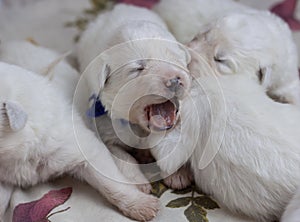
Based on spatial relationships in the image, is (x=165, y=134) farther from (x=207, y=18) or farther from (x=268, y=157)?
(x=207, y=18)

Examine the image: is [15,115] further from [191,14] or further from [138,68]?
[191,14]

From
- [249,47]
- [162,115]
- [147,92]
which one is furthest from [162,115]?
[249,47]

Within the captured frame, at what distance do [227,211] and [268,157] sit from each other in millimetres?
268

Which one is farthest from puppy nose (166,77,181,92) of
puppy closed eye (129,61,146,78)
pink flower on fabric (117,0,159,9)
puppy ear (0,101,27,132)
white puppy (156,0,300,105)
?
pink flower on fabric (117,0,159,9)

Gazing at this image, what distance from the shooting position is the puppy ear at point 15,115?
69.2 inches

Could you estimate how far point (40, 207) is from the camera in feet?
6.46

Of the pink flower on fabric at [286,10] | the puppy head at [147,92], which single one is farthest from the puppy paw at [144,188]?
the pink flower on fabric at [286,10]

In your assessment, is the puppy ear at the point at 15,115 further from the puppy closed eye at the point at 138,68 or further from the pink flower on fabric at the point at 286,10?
the pink flower on fabric at the point at 286,10

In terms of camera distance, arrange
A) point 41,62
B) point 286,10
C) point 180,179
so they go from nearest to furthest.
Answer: point 180,179
point 41,62
point 286,10

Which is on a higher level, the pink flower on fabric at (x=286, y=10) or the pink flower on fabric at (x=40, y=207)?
the pink flower on fabric at (x=286, y=10)

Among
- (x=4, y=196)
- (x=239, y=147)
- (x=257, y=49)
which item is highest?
(x=257, y=49)

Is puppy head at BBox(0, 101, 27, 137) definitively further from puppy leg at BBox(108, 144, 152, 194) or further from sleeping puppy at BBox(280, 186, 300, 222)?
sleeping puppy at BBox(280, 186, 300, 222)

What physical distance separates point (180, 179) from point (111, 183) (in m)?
0.29

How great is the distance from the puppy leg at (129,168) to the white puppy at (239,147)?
0.31 ft
